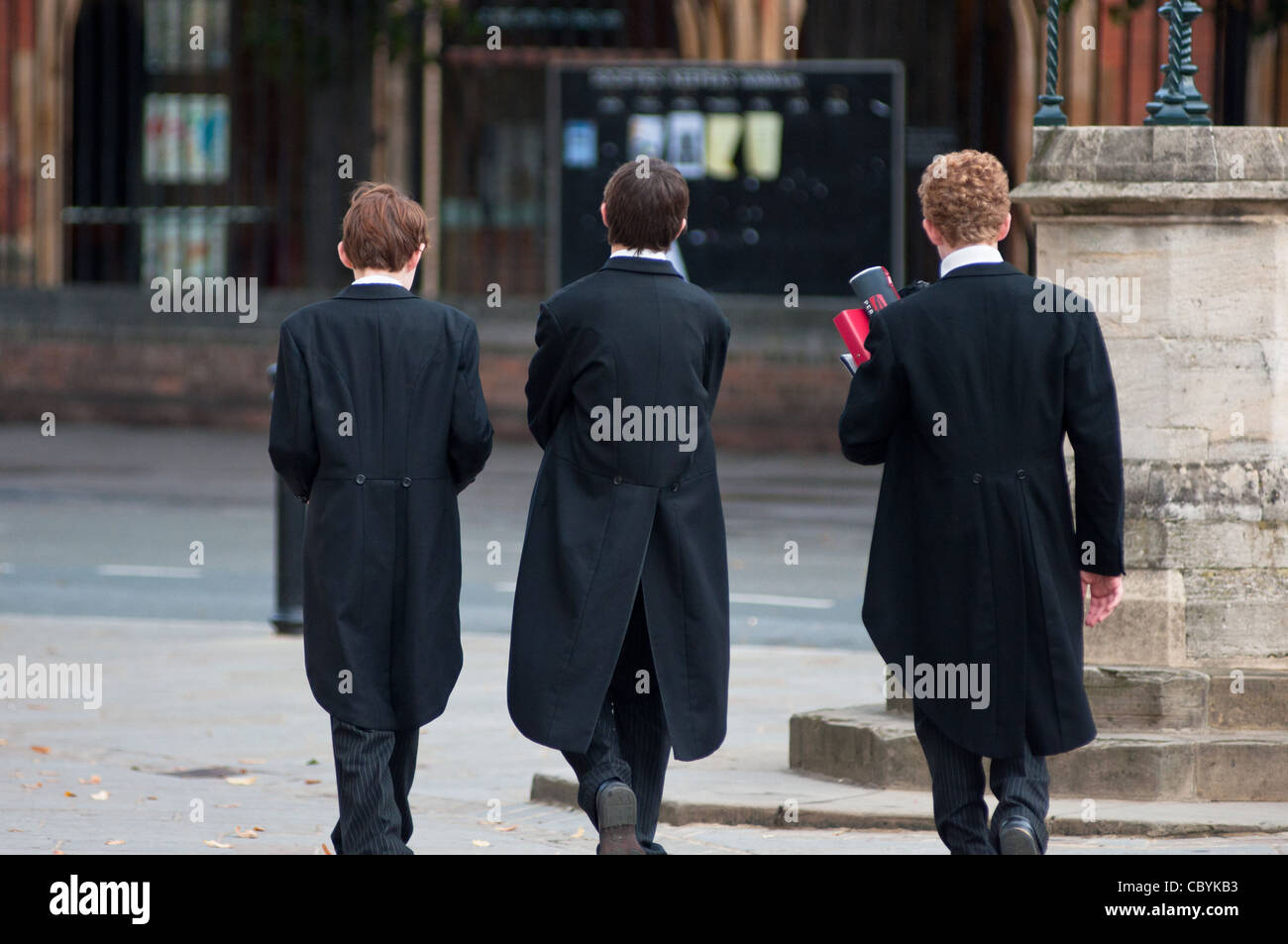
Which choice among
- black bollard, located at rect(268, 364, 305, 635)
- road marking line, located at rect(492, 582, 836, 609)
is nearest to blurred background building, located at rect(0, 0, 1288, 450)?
road marking line, located at rect(492, 582, 836, 609)

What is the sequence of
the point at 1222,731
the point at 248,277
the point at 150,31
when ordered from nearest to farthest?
the point at 1222,731, the point at 248,277, the point at 150,31

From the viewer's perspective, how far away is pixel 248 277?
72.0 ft

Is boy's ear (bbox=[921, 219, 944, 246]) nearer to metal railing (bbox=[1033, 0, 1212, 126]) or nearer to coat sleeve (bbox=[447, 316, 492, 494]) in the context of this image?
coat sleeve (bbox=[447, 316, 492, 494])

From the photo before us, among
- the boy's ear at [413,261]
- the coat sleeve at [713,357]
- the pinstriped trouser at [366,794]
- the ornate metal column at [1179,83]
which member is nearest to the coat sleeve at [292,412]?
the boy's ear at [413,261]

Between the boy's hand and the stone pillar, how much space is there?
1617 mm

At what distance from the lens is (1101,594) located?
16.4 feet

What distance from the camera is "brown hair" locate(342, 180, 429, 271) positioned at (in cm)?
Result: 512

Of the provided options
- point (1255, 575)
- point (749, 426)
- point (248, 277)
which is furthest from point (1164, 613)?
point (248, 277)

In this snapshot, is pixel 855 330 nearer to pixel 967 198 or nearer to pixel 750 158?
pixel 967 198

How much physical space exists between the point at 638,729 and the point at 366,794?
2.15 ft

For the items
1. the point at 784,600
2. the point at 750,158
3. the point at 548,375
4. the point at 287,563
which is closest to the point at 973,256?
the point at 548,375

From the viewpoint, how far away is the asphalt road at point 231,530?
11.0 meters
